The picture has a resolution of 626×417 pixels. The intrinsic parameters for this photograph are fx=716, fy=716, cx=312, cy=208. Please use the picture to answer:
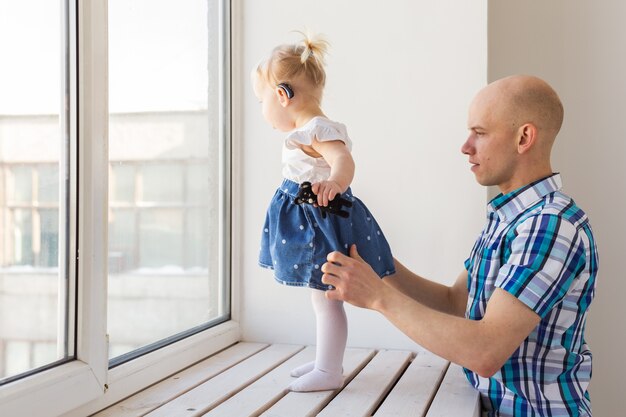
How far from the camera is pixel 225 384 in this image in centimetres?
164

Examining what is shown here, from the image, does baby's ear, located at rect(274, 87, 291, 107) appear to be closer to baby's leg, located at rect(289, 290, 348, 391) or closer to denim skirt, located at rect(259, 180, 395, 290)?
denim skirt, located at rect(259, 180, 395, 290)

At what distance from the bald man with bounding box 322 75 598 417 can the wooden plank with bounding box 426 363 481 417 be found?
0.10ft

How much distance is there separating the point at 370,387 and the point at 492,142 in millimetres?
610

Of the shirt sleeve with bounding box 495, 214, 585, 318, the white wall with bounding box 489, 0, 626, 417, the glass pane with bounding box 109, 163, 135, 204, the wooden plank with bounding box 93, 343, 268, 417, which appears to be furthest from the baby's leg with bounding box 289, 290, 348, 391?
the white wall with bounding box 489, 0, 626, 417

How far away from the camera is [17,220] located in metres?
1.27

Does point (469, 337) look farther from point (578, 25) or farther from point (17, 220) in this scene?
point (578, 25)

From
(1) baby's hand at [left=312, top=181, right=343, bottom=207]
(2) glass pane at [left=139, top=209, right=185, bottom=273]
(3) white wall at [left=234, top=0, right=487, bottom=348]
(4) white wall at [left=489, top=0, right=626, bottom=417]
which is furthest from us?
(4) white wall at [left=489, top=0, right=626, bottom=417]

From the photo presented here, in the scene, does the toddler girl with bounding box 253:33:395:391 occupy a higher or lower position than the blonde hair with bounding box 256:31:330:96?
lower

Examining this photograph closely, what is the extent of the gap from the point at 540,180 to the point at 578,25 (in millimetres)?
1066

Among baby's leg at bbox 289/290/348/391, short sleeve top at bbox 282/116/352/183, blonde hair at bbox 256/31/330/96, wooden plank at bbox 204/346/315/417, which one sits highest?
blonde hair at bbox 256/31/330/96

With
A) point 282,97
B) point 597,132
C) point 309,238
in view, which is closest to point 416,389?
point 309,238

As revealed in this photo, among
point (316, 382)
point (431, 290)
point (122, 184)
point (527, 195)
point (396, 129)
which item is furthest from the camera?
point (396, 129)

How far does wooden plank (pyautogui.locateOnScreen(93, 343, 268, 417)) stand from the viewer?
145cm

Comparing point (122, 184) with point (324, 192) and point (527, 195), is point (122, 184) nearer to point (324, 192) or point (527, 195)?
point (324, 192)
